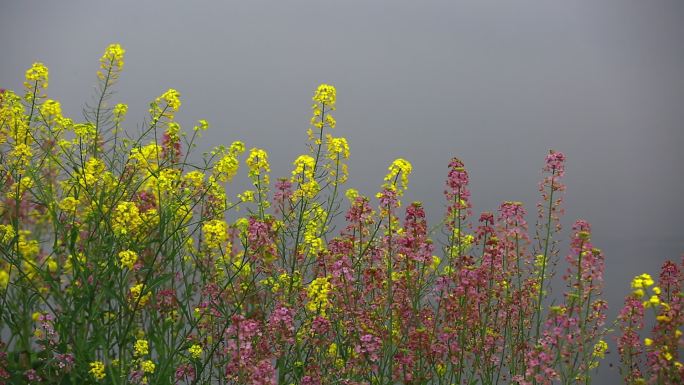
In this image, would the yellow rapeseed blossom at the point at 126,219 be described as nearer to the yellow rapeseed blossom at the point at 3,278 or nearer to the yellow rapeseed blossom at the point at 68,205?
the yellow rapeseed blossom at the point at 68,205

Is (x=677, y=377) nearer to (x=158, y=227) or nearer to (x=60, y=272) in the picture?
(x=158, y=227)

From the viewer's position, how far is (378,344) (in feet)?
12.3

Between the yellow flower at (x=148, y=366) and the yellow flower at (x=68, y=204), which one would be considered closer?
the yellow flower at (x=148, y=366)

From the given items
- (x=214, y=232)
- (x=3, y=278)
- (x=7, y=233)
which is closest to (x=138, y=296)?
(x=214, y=232)

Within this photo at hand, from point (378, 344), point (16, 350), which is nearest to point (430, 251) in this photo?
point (378, 344)

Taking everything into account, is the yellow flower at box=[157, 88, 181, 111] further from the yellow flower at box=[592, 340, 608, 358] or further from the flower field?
the yellow flower at box=[592, 340, 608, 358]

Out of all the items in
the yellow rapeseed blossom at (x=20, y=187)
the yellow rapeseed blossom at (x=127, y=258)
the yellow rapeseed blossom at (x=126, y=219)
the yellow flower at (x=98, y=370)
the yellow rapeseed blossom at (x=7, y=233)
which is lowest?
the yellow flower at (x=98, y=370)

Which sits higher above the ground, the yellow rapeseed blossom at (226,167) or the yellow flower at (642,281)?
the yellow rapeseed blossom at (226,167)

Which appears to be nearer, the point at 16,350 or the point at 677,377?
the point at 677,377

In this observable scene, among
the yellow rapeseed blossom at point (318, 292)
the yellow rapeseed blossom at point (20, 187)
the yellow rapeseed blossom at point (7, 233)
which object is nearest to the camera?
the yellow rapeseed blossom at point (318, 292)

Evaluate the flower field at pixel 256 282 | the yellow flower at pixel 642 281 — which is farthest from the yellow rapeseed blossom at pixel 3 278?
the yellow flower at pixel 642 281

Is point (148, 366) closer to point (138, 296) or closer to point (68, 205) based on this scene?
point (138, 296)

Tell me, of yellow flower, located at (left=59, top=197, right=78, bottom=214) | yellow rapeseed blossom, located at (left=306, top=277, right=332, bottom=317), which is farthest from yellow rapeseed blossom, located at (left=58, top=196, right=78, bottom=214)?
yellow rapeseed blossom, located at (left=306, top=277, right=332, bottom=317)

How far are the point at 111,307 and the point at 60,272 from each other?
1.07ft
